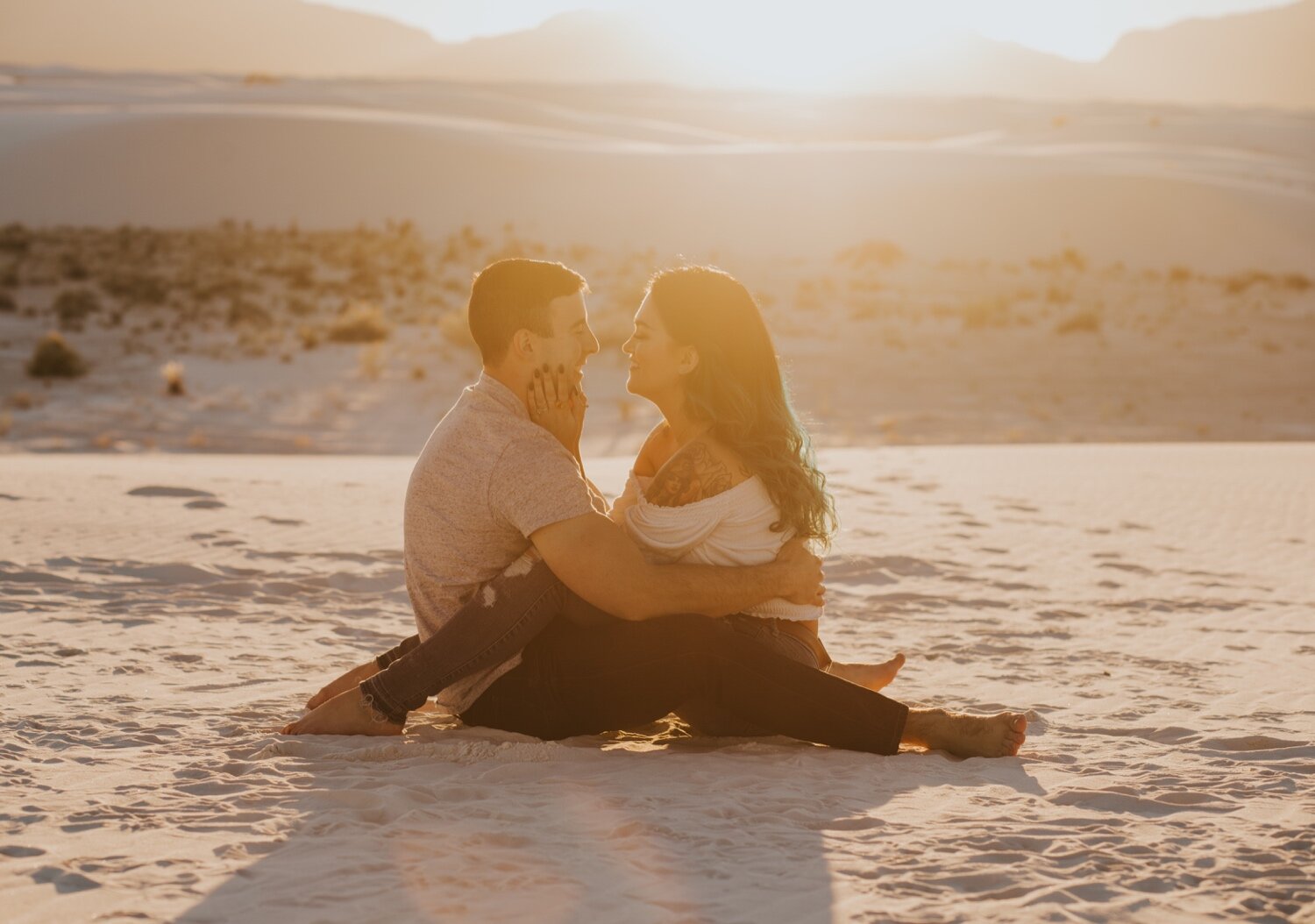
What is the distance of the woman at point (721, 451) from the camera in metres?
4.54

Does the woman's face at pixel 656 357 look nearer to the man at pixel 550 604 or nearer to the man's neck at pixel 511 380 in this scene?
the man at pixel 550 604

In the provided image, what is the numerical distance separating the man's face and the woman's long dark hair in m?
0.32

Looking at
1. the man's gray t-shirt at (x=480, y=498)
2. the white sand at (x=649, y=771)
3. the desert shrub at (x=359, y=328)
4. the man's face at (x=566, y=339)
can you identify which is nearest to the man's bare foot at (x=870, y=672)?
the white sand at (x=649, y=771)

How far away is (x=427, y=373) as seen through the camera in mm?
19250

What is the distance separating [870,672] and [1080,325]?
2019 cm

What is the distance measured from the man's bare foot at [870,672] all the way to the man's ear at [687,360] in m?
1.18

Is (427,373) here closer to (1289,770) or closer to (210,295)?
(210,295)

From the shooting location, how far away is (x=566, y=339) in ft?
14.6

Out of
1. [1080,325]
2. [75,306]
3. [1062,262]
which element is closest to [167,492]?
[75,306]

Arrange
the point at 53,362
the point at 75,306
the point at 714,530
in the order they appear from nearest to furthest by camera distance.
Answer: the point at 714,530, the point at 53,362, the point at 75,306

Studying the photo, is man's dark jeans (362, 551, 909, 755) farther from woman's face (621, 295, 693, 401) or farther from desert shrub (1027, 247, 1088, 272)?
desert shrub (1027, 247, 1088, 272)

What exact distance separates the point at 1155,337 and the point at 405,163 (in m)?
25.9

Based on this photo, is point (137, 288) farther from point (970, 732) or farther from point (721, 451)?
point (970, 732)

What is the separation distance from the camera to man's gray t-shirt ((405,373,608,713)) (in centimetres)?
424
